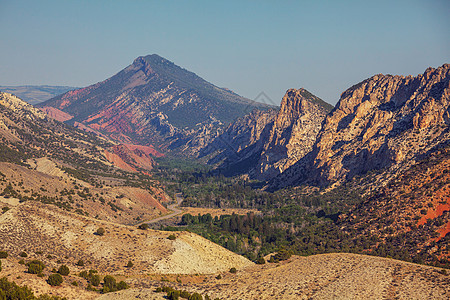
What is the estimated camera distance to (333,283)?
6494cm

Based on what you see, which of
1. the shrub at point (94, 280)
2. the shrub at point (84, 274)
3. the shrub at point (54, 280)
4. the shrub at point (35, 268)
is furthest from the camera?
the shrub at point (84, 274)

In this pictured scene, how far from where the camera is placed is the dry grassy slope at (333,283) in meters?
59.2

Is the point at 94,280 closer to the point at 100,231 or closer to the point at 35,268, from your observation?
the point at 35,268

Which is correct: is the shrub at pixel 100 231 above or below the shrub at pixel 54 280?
above

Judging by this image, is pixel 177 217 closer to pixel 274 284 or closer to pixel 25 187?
pixel 25 187

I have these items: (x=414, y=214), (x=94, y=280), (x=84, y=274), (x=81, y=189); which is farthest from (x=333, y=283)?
(x=81, y=189)

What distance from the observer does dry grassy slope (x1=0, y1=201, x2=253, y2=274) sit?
7375 centimetres

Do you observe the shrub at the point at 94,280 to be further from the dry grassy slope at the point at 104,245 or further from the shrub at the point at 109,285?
the dry grassy slope at the point at 104,245

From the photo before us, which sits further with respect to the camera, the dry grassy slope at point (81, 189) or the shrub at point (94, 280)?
the dry grassy slope at point (81, 189)

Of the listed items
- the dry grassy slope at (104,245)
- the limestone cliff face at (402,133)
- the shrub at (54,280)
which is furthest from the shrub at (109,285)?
the limestone cliff face at (402,133)

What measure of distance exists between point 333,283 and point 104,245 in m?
39.5

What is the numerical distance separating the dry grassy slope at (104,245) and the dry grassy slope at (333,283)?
782 cm

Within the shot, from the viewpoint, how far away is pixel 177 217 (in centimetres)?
17150

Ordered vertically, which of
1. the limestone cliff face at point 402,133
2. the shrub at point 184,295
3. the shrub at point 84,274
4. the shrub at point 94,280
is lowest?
the shrub at point 84,274
